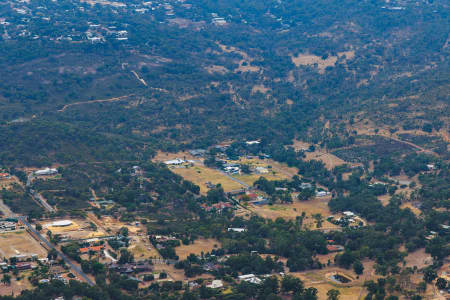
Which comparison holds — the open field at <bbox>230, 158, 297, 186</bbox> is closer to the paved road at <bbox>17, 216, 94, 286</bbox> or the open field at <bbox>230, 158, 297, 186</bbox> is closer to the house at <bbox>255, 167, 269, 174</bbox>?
the house at <bbox>255, 167, 269, 174</bbox>

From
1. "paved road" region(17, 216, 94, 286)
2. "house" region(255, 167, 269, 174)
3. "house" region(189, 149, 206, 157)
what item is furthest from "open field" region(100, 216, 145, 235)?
"house" region(189, 149, 206, 157)

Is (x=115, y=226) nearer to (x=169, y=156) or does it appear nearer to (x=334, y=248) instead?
(x=334, y=248)

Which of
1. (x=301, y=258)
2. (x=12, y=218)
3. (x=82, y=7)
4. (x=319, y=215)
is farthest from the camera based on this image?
(x=82, y=7)

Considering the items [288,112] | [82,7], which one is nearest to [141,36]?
[82,7]

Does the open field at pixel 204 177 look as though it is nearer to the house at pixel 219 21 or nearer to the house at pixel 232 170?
the house at pixel 232 170

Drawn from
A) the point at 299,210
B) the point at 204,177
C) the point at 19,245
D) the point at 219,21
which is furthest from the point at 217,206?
the point at 219,21

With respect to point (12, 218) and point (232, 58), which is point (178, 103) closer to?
point (232, 58)
